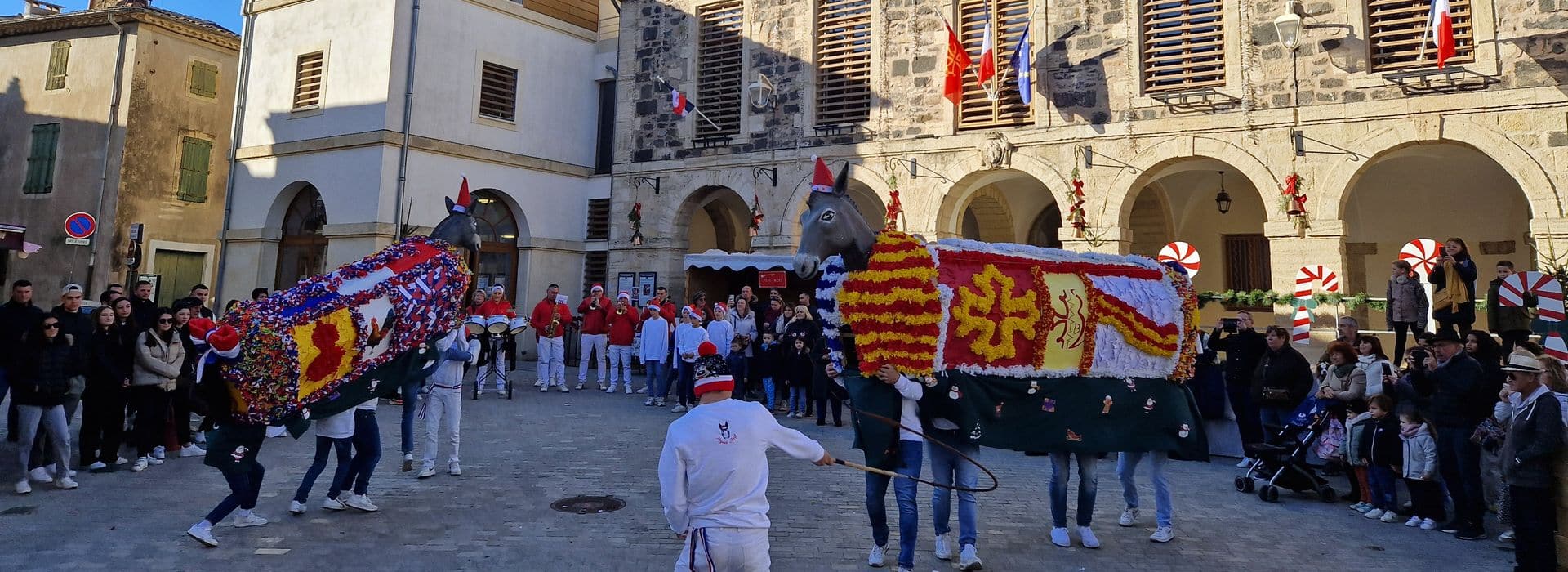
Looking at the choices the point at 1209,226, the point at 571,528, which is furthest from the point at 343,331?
the point at 1209,226

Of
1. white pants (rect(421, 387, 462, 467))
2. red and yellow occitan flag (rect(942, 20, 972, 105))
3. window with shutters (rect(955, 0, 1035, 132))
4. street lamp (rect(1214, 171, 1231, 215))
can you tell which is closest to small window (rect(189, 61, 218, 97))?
red and yellow occitan flag (rect(942, 20, 972, 105))

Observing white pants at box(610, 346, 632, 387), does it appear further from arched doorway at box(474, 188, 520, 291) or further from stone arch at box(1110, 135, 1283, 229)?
stone arch at box(1110, 135, 1283, 229)

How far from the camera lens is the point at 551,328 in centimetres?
1462

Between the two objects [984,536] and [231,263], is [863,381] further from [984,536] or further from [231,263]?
[231,263]

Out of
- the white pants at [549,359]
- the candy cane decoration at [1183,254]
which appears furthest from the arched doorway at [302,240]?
the candy cane decoration at [1183,254]

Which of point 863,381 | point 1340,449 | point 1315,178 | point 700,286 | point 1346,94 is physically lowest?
point 1340,449

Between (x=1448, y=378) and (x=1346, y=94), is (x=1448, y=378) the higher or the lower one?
the lower one

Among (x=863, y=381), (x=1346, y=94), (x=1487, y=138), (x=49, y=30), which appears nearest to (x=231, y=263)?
(x=49, y=30)

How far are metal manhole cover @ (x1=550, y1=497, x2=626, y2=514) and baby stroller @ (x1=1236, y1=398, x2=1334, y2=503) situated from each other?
19.1 feet

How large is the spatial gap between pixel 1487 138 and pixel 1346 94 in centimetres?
198

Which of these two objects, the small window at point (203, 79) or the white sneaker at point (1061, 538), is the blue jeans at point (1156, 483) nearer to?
the white sneaker at point (1061, 538)

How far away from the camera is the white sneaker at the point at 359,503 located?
660 centimetres

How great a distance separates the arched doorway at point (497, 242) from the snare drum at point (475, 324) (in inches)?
318

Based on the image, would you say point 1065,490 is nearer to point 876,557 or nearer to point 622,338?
point 876,557
